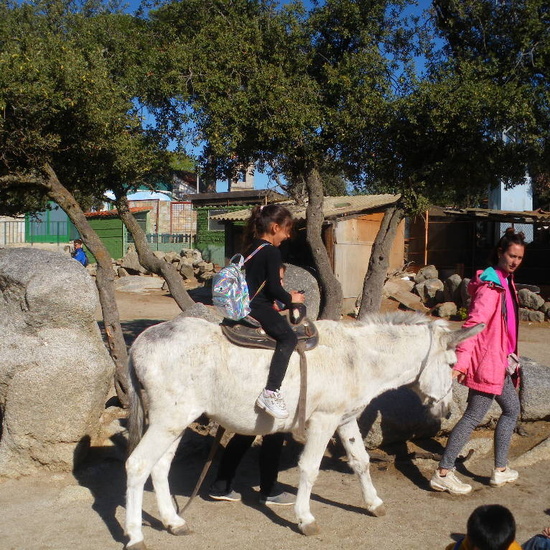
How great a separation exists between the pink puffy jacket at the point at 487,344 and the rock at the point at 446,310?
1343 cm

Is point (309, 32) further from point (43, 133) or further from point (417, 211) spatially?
point (43, 133)

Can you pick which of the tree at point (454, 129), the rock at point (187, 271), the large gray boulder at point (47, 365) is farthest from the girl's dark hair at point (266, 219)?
the rock at point (187, 271)

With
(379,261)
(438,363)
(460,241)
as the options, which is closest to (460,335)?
A: (438,363)

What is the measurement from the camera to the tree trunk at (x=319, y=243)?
9.89m

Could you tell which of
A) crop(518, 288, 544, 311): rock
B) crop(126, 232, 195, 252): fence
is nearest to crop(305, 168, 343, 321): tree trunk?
crop(518, 288, 544, 311): rock

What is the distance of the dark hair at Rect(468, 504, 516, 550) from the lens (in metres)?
2.98

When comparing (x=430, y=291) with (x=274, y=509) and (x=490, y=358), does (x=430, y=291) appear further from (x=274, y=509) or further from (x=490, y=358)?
(x=274, y=509)

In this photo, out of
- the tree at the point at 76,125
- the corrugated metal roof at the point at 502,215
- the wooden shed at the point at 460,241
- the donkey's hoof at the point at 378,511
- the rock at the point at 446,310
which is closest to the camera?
the donkey's hoof at the point at 378,511

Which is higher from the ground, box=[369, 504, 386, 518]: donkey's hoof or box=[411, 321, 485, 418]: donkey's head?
box=[411, 321, 485, 418]: donkey's head

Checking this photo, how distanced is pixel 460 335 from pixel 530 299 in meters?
15.2

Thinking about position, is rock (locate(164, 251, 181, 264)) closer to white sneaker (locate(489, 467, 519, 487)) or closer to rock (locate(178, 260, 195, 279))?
rock (locate(178, 260, 195, 279))

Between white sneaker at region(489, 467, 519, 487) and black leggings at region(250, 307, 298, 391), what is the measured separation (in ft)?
7.92

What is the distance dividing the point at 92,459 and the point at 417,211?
5921mm

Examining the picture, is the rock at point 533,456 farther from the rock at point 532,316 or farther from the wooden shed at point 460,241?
the wooden shed at point 460,241
